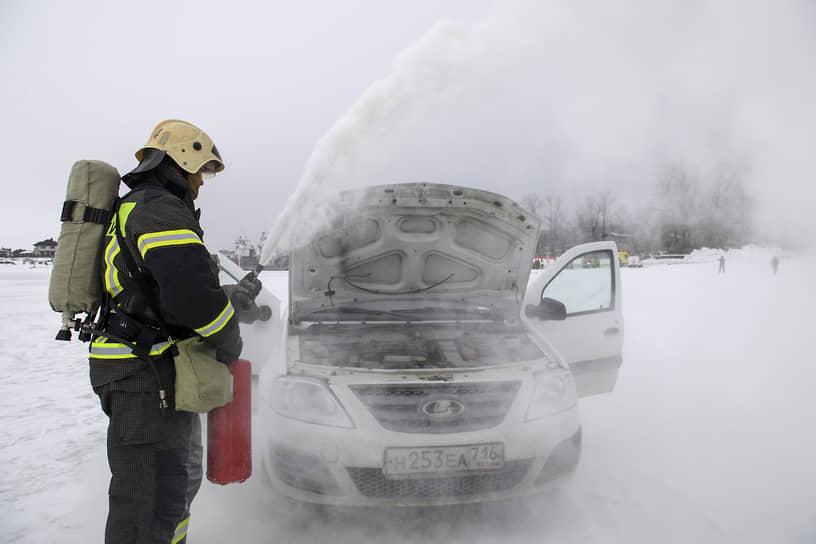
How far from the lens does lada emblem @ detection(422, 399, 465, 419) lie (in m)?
2.64

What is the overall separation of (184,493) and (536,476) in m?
1.77

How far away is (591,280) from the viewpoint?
436cm

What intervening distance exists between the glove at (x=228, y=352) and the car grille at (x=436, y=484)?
87 cm

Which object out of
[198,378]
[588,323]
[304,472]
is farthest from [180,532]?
[588,323]

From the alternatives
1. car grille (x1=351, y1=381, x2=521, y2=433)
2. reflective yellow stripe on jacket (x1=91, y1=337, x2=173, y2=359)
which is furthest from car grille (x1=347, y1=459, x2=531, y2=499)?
reflective yellow stripe on jacket (x1=91, y1=337, x2=173, y2=359)

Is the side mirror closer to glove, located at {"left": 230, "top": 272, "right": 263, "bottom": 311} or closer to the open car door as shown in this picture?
the open car door

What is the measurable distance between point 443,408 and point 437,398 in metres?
0.06

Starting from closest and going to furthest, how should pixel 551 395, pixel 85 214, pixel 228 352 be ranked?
1. pixel 85 214
2. pixel 228 352
3. pixel 551 395

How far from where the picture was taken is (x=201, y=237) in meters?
2.05

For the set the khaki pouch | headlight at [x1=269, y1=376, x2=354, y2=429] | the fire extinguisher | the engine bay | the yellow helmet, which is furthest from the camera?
the engine bay

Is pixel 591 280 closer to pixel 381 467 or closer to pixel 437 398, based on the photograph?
pixel 437 398

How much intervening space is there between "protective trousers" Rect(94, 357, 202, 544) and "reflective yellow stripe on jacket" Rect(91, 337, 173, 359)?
0.16 feet

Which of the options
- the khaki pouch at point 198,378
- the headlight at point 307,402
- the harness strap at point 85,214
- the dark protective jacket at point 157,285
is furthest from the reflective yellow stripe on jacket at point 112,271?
the headlight at point 307,402

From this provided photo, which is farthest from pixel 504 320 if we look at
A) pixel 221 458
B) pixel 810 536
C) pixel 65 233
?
pixel 65 233
